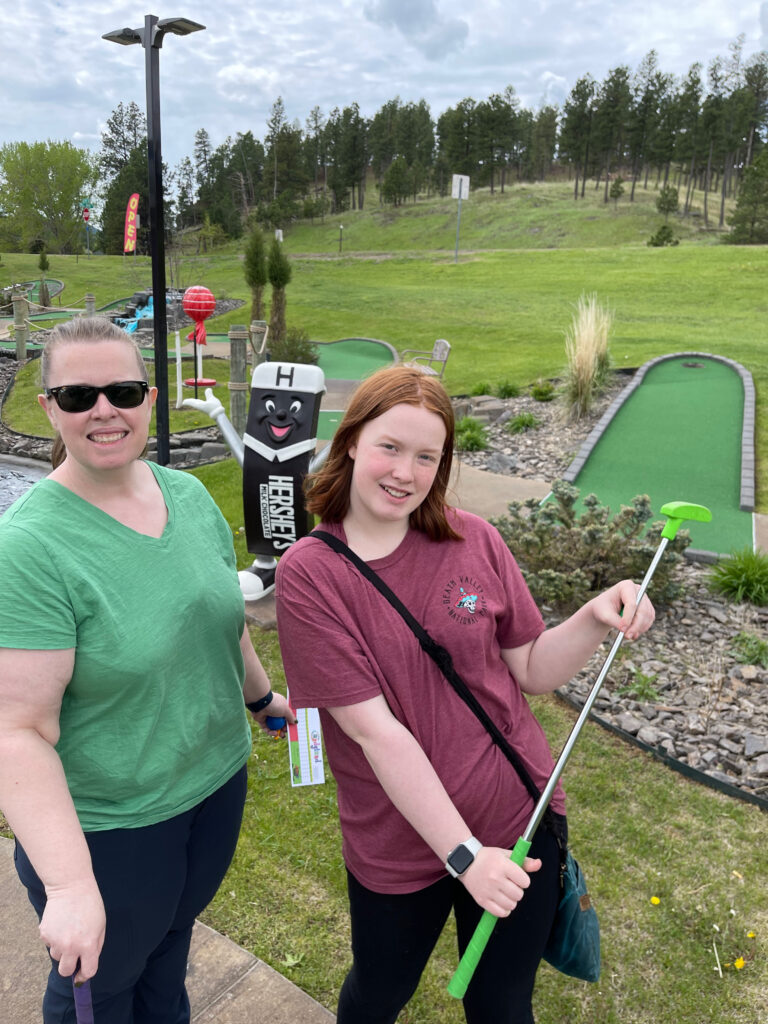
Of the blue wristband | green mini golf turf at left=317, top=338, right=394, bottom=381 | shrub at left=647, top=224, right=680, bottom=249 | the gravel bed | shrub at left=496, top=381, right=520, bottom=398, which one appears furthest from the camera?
shrub at left=647, top=224, right=680, bottom=249

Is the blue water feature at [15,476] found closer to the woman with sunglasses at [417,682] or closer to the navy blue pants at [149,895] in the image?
the navy blue pants at [149,895]

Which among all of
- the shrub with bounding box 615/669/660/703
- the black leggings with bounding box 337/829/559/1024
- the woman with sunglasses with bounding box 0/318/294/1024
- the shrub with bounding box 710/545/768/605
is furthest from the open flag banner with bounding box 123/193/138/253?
the black leggings with bounding box 337/829/559/1024

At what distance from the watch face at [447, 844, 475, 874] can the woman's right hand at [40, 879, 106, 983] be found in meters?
0.58

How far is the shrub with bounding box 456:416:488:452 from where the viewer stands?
8.52 meters

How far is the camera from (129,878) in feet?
4.62

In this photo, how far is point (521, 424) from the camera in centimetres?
927

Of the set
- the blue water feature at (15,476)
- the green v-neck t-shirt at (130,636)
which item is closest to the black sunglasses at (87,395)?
the green v-neck t-shirt at (130,636)

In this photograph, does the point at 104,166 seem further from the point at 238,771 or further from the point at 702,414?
the point at 238,771

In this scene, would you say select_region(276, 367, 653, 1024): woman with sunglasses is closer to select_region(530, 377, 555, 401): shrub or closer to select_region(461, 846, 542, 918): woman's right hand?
select_region(461, 846, 542, 918): woman's right hand

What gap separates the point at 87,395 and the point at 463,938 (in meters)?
1.28

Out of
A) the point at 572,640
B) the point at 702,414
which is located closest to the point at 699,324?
the point at 702,414

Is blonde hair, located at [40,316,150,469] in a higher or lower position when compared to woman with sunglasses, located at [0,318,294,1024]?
higher

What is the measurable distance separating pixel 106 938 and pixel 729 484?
6.90 meters

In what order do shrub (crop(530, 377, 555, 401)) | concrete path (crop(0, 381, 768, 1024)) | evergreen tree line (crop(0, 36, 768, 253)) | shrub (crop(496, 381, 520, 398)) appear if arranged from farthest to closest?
evergreen tree line (crop(0, 36, 768, 253)) → shrub (crop(496, 381, 520, 398)) → shrub (crop(530, 377, 555, 401)) → concrete path (crop(0, 381, 768, 1024))
